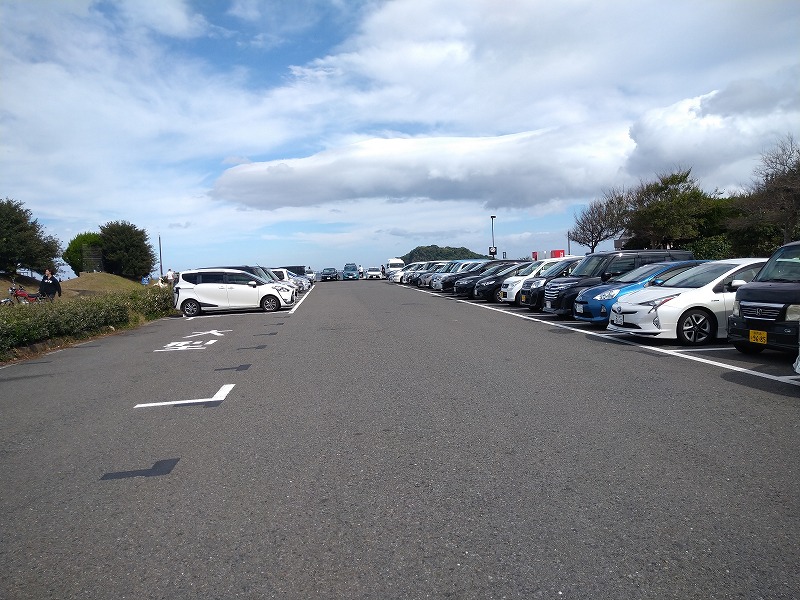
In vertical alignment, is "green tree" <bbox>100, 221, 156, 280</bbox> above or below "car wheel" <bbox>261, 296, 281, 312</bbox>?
above

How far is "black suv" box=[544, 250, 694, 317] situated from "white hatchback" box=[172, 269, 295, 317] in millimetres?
10849

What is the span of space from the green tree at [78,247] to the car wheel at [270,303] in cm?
3804

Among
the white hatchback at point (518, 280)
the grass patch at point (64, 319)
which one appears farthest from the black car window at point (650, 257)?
the grass patch at point (64, 319)

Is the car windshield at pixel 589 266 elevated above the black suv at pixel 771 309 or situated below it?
above

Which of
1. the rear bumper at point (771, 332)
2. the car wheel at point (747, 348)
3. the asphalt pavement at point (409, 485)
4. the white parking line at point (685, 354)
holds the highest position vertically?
the rear bumper at point (771, 332)

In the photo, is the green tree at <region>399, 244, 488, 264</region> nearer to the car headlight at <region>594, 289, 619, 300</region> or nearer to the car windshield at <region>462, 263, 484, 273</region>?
the car windshield at <region>462, 263, 484, 273</region>

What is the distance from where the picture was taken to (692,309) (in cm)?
1134

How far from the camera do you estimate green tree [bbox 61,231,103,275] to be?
55812 mm

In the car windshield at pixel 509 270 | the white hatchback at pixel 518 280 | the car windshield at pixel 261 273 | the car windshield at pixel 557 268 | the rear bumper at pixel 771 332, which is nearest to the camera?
the rear bumper at pixel 771 332

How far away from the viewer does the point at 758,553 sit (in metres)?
3.51

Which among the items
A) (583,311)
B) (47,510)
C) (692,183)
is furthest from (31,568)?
(692,183)

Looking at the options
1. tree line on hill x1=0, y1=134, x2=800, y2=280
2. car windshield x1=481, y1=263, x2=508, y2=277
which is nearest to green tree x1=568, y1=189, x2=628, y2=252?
tree line on hill x1=0, y1=134, x2=800, y2=280

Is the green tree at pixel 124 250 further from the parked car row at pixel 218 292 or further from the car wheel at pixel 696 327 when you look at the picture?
the car wheel at pixel 696 327

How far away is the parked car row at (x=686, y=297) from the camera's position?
9000 millimetres
